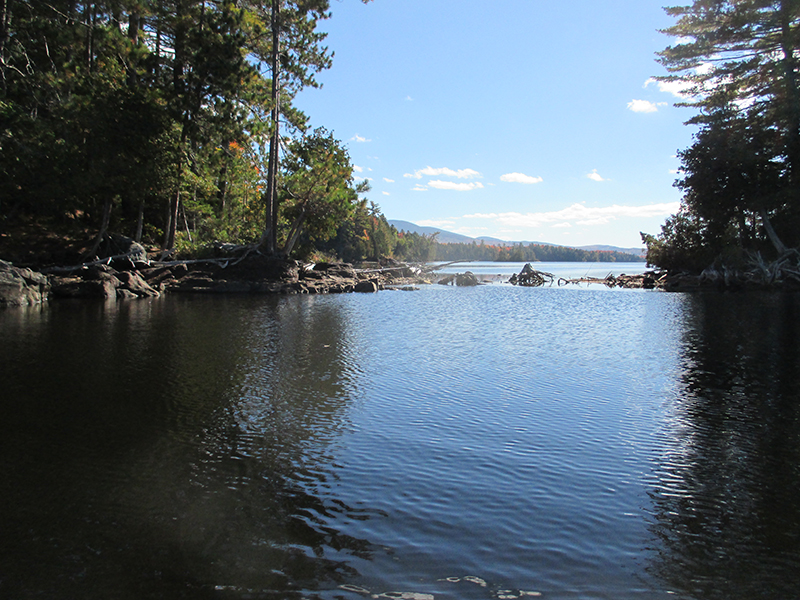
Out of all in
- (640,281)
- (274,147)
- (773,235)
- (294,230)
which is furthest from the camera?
(640,281)

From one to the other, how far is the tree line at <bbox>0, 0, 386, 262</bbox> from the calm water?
58.6ft

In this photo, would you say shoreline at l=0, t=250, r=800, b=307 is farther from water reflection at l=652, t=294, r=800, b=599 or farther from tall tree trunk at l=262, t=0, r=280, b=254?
water reflection at l=652, t=294, r=800, b=599

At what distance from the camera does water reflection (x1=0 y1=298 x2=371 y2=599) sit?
13.2 ft

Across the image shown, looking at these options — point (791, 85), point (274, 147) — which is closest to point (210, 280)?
point (274, 147)

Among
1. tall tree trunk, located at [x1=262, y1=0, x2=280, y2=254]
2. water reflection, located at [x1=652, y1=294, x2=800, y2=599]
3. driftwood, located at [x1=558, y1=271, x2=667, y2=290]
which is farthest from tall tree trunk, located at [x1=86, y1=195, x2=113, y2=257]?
driftwood, located at [x1=558, y1=271, x2=667, y2=290]

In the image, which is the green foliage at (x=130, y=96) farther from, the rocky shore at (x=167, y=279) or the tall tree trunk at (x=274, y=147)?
the rocky shore at (x=167, y=279)

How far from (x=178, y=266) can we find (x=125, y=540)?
102 ft

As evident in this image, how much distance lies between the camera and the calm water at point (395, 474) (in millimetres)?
4020

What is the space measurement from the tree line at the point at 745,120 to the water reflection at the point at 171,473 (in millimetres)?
34628

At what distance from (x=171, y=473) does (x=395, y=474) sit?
2405 mm

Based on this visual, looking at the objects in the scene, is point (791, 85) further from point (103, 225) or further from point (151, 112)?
point (103, 225)

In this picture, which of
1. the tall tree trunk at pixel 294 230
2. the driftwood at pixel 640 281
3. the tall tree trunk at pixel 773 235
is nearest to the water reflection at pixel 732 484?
the tall tree trunk at pixel 294 230

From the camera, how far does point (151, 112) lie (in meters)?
29.1

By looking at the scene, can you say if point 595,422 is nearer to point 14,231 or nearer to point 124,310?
point 124,310
